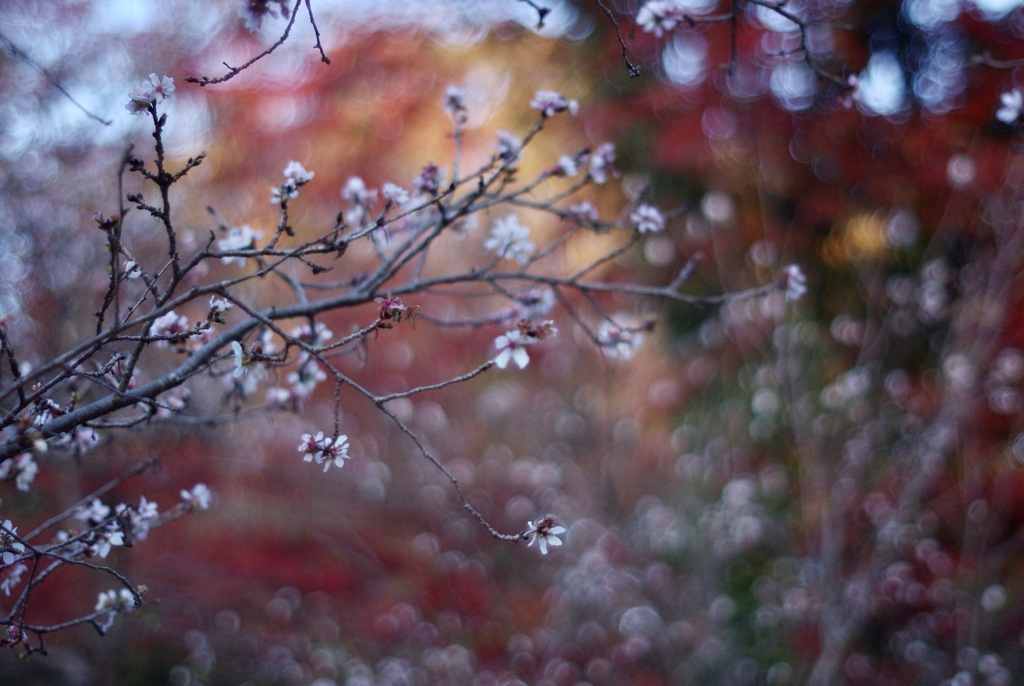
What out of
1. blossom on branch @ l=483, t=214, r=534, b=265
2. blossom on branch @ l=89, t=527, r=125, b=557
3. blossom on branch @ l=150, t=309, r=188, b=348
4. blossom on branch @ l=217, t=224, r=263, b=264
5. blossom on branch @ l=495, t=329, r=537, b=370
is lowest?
blossom on branch @ l=89, t=527, r=125, b=557

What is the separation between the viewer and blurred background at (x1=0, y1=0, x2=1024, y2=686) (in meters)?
4.10

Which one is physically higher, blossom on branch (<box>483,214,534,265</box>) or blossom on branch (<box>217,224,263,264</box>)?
blossom on branch (<box>483,214,534,265</box>)

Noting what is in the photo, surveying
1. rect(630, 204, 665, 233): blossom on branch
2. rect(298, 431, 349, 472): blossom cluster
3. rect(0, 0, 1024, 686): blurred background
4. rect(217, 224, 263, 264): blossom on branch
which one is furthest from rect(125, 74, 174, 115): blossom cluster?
rect(0, 0, 1024, 686): blurred background

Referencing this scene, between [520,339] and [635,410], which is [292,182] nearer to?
[520,339]

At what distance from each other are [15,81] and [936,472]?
5.76m

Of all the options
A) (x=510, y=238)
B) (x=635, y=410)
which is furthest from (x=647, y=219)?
(x=635, y=410)

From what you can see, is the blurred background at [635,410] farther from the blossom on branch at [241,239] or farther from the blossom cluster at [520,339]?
the blossom cluster at [520,339]

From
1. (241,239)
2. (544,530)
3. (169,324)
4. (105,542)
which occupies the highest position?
(241,239)

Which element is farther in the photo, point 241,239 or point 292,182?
point 241,239

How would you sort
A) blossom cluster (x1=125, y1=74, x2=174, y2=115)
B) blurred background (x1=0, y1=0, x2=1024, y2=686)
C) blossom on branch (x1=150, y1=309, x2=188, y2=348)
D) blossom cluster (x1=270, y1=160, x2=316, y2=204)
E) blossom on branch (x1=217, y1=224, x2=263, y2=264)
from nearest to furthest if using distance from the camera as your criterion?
blossom cluster (x1=125, y1=74, x2=174, y2=115)
blossom cluster (x1=270, y1=160, x2=316, y2=204)
blossom on branch (x1=150, y1=309, x2=188, y2=348)
blossom on branch (x1=217, y1=224, x2=263, y2=264)
blurred background (x1=0, y1=0, x2=1024, y2=686)

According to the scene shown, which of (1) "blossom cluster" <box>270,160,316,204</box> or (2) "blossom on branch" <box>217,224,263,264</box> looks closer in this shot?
(1) "blossom cluster" <box>270,160,316,204</box>

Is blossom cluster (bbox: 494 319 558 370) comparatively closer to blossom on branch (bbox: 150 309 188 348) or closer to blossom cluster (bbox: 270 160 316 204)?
blossom cluster (bbox: 270 160 316 204)

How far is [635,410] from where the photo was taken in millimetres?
5141

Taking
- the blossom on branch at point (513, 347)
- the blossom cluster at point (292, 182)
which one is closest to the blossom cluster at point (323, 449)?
the blossom on branch at point (513, 347)
